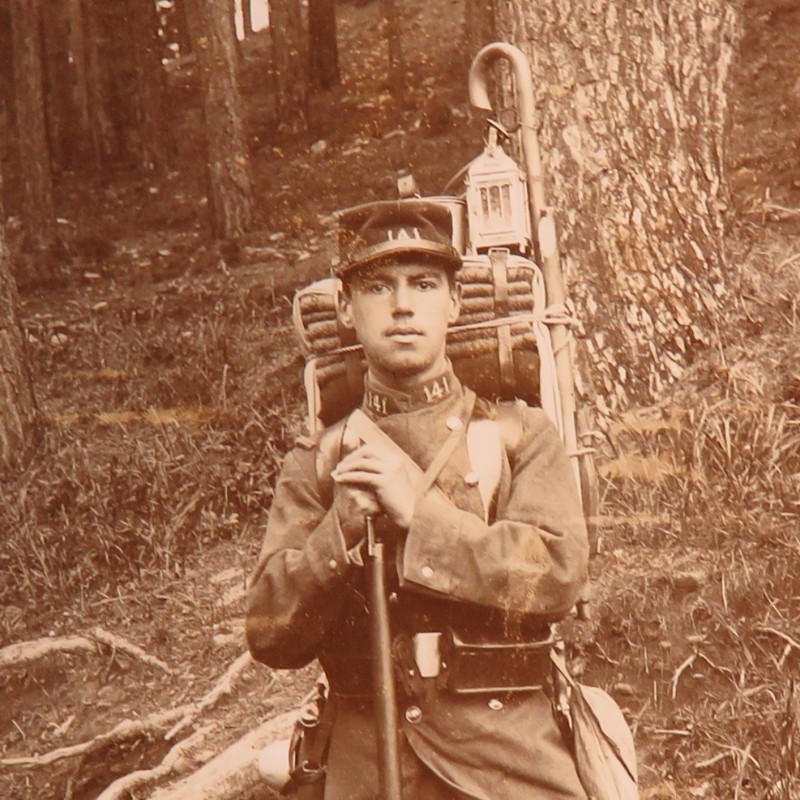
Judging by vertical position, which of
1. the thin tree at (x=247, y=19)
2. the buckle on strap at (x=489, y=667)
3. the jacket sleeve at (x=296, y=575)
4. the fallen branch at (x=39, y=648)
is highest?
the thin tree at (x=247, y=19)

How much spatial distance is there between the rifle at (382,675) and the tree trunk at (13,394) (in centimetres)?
121

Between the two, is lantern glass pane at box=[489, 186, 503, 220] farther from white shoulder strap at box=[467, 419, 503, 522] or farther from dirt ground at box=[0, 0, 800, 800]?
white shoulder strap at box=[467, 419, 503, 522]

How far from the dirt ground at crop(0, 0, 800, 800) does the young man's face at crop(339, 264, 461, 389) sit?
1.89ft

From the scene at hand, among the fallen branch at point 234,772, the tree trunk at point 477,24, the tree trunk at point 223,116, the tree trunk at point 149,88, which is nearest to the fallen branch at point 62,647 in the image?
the fallen branch at point 234,772

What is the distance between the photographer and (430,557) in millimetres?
2141

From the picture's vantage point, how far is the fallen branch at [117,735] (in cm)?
281

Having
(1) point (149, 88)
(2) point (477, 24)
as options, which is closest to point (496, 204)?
(2) point (477, 24)

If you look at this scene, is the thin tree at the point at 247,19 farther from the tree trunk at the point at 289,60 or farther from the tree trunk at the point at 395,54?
the tree trunk at the point at 395,54

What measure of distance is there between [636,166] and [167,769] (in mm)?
1674

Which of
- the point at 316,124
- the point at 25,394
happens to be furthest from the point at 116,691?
the point at 316,124

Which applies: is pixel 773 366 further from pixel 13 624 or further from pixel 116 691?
pixel 13 624

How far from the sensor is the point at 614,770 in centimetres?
226

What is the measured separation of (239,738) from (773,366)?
55.8 inches

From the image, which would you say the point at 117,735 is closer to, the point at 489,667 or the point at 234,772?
the point at 234,772
